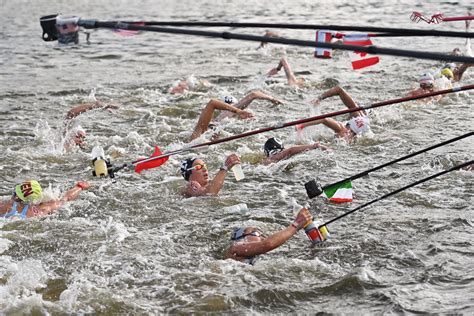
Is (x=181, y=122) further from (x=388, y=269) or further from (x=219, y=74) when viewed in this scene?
(x=388, y=269)

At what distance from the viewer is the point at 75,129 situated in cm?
1291

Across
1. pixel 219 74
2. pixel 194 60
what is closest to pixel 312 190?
pixel 219 74

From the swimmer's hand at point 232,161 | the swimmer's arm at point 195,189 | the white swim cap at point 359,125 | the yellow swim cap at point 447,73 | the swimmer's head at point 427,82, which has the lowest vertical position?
the swimmer's arm at point 195,189

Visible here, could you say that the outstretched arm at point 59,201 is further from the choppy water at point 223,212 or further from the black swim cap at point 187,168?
the black swim cap at point 187,168

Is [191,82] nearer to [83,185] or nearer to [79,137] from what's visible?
[79,137]

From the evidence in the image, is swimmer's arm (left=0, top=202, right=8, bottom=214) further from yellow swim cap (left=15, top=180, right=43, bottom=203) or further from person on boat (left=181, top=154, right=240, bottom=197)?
person on boat (left=181, top=154, right=240, bottom=197)

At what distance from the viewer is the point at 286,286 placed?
24.2 ft

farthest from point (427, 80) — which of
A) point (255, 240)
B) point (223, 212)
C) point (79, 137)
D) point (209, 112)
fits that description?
point (255, 240)

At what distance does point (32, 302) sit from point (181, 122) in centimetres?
779

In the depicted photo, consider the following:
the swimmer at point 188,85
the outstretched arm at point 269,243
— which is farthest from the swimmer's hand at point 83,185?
the swimmer at point 188,85

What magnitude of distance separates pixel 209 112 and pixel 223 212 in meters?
3.15

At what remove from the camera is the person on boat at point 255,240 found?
25.0 ft

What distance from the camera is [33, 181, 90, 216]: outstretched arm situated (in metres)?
9.58

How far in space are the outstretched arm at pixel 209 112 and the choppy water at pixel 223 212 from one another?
48 centimetres
